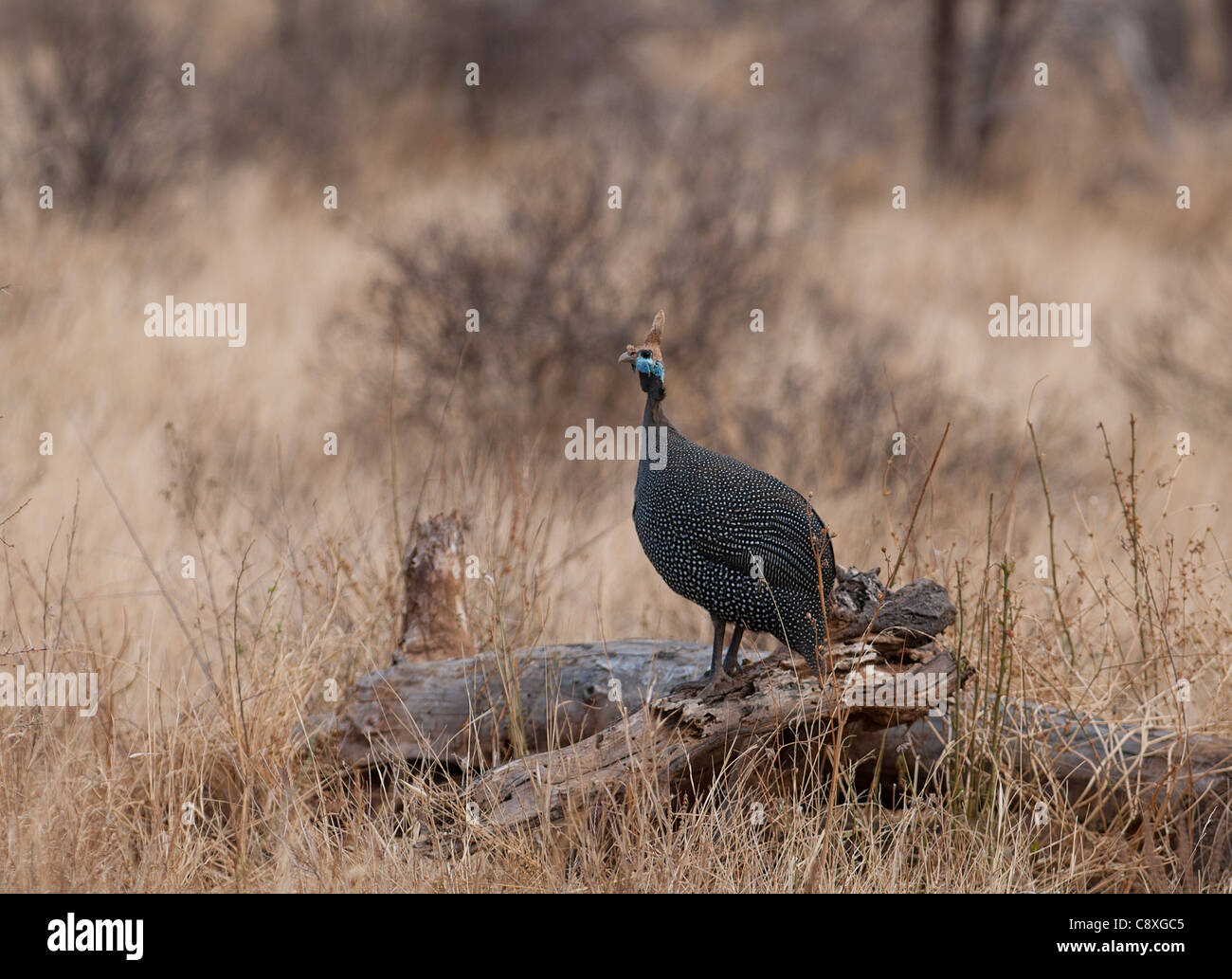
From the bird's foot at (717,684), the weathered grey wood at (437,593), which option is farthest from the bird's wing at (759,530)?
the weathered grey wood at (437,593)

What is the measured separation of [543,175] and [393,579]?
4906 mm

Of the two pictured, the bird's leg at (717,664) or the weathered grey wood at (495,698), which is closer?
the bird's leg at (717,664)

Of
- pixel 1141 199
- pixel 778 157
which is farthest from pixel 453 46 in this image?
pixel 1141 199

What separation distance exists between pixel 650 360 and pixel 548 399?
17.0ft

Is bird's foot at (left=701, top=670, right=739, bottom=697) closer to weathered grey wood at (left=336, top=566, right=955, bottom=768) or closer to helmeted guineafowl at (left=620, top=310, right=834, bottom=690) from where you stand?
helmeted guineafowl at (left=620, top=310, right=834, bottom=690)

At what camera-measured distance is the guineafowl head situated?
3690 millimetres

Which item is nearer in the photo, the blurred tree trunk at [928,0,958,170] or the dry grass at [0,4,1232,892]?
the dry grass at [0,4,1232,892]

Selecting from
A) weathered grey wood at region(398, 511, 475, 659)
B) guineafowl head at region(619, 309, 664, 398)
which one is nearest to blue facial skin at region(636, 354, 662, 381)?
guineafowl head at region(619, 309, 664, 398)

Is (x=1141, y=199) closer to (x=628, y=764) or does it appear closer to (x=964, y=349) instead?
(x=964, y=349)

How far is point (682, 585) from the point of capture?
379 cm

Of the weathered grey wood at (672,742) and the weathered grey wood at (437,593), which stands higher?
the weathered grey wood at (437,593)

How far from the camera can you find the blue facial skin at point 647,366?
12.2 ft

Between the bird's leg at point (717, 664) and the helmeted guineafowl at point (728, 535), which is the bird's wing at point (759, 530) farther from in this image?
the bird's leg at point (717, 664)

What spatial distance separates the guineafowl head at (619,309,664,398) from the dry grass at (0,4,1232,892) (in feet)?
2.41
